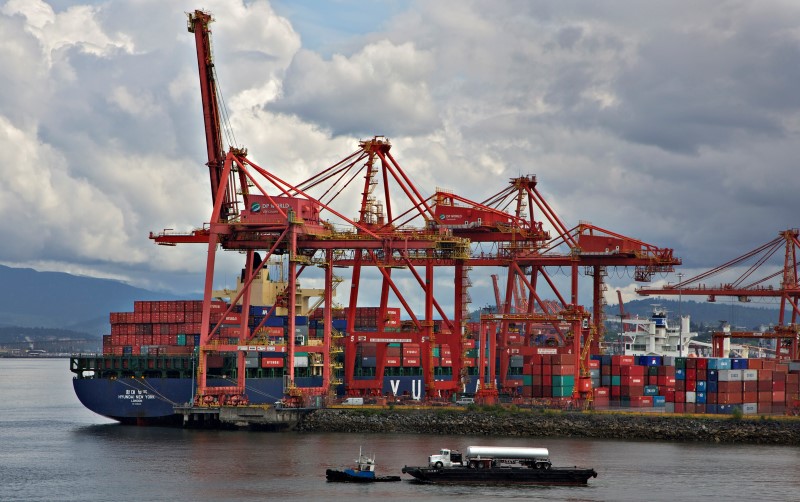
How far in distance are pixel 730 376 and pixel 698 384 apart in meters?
2.11

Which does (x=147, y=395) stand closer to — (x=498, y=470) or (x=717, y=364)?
(x=498, y=470)

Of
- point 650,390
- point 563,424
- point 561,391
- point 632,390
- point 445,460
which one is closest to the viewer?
point 445,460

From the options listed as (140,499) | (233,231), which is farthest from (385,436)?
(140,499)

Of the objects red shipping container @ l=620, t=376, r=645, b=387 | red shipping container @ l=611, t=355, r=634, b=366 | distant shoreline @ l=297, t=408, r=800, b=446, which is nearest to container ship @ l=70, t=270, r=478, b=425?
distant shoreline @ l=297, t=408, r=800, b=446

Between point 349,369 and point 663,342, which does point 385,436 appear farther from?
point 663,342

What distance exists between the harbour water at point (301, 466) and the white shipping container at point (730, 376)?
7.37 m

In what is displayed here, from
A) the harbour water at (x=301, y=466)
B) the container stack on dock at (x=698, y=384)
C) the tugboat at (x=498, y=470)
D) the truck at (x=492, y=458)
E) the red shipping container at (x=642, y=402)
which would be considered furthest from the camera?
the red shipping container at (x=642, y=402)

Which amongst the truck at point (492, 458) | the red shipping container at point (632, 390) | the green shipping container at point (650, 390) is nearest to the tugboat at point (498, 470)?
the truck at point (492, 458)

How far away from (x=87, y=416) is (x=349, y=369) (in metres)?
24.0

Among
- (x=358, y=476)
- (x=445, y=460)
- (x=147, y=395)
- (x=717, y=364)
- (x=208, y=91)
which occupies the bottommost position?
(x=358, y=476)

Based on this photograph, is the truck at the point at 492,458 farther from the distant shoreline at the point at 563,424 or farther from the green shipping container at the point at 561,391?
the green shipping container at the point at 561,391

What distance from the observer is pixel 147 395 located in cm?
8775

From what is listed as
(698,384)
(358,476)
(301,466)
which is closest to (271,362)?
(301,466)

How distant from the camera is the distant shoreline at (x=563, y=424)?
79.1 m
